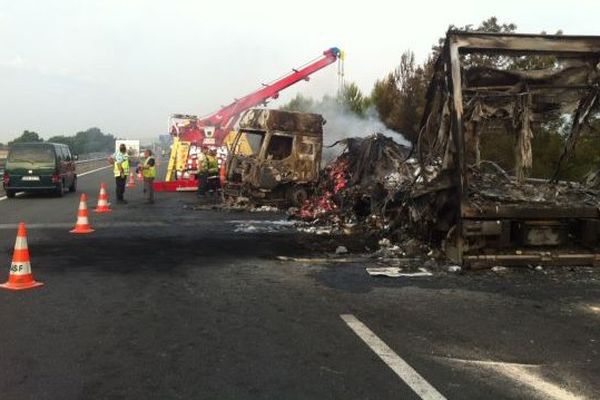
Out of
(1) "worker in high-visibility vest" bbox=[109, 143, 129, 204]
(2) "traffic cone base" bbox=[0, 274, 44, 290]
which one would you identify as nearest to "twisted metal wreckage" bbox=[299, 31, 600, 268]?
(2) "traffic cone base" bbox=[0, 274, 44, 290]

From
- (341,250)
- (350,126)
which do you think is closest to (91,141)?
(350,126)

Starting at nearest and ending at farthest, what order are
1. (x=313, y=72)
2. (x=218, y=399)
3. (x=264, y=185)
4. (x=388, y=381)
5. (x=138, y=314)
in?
(x=218, y=399)
(x=388, y=381)
(x=138, y=314)
(x=264, y=185)
(x=313, y=72)

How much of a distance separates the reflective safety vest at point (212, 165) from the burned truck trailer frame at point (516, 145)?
43.5 feet

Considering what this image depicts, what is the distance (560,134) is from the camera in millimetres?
18172

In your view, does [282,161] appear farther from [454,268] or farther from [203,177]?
[454,268]

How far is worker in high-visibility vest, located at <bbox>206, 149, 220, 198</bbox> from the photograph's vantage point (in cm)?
2230

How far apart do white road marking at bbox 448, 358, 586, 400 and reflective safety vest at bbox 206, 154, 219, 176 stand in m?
18.0

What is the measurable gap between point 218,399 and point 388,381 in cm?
123

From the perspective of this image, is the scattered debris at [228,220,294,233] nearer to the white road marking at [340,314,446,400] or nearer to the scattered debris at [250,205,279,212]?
the scattered debris at [250,205,279,212]

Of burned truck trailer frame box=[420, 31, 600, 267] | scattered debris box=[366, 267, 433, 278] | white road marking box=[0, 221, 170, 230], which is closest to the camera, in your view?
scattered debris box=[366, 267, 433, 278]

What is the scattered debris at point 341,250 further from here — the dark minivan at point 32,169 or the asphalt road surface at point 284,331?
the dark minivan at point 32,169

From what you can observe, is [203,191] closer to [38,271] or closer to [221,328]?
[38,271]

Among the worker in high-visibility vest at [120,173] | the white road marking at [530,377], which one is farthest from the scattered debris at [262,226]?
the white road marking at [530,377]

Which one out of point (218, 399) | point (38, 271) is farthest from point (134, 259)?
point (218, 399)
